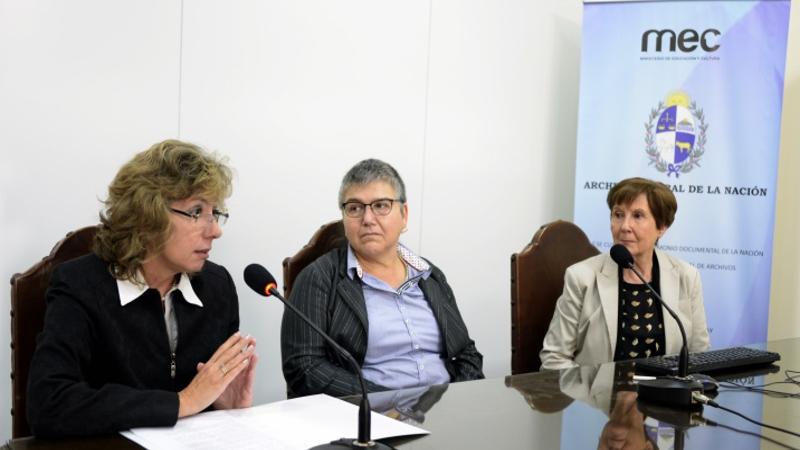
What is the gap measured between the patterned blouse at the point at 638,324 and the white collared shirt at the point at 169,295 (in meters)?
1.45

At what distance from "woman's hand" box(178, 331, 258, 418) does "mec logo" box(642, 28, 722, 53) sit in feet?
9.78

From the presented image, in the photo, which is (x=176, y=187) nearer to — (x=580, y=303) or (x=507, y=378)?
(x=507, y=378)

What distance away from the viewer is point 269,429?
4.76 feet

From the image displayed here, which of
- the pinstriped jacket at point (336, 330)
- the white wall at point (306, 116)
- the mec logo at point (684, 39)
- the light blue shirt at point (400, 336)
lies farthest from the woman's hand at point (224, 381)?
the mec logo at point (684, 39)

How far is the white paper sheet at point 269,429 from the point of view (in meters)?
1.36

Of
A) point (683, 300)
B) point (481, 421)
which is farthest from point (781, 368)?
point (481, 421)

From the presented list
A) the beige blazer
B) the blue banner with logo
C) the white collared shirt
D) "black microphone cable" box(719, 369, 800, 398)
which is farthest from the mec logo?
the white collared shirt

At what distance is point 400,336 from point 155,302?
2.65 feet

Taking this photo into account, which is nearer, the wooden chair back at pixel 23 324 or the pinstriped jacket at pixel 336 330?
the wooden chair back at pixel 23 324

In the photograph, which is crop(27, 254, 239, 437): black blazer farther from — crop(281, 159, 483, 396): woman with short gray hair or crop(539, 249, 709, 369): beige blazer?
crop(539, 249, 709, 369): beige blazer

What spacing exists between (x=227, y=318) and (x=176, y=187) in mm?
341

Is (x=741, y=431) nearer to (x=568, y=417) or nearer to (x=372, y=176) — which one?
(x=568, y=417)

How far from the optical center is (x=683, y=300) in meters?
2.86

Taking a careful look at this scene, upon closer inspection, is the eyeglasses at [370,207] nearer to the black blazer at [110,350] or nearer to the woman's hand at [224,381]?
the black blazer at [110,350]
